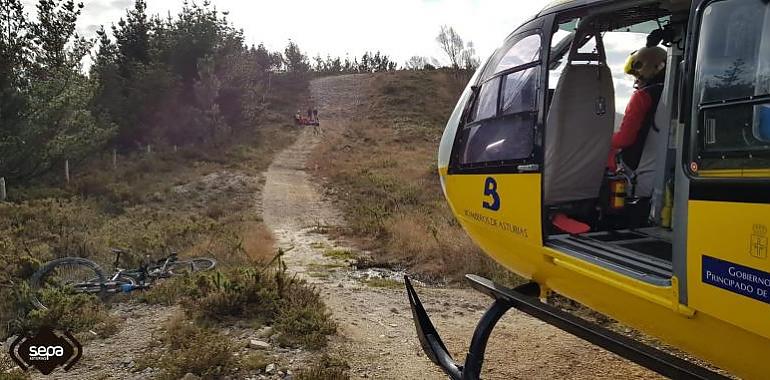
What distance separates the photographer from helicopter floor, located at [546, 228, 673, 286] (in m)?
2.75

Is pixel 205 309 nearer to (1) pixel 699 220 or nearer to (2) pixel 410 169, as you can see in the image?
(1) pixel 699 220

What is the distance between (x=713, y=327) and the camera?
Result: 2.26 metres

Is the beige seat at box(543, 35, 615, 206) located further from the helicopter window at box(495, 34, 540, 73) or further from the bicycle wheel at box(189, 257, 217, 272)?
the bicycle wheel at box(189, 257, 217, 272)

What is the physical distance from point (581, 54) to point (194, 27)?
935 inches

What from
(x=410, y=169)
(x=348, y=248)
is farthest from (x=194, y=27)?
(x=348, y=248)

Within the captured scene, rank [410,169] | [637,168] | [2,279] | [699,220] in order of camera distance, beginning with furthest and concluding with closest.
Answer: [410,169]
[2,279]
[637,168]
[699,220]

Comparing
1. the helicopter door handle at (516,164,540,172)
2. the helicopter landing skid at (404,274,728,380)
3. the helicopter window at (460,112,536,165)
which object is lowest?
the helicopter landing skid at (404,274,728,380)

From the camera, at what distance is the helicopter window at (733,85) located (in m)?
2.09

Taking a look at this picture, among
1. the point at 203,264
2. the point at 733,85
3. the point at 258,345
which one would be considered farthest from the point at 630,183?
the point at 203,264

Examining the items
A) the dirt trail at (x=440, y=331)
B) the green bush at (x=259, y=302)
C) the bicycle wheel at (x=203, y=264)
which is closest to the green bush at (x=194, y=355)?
the green bush at (x=259, y=302)

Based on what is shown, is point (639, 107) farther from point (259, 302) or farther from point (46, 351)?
point (46, 351)

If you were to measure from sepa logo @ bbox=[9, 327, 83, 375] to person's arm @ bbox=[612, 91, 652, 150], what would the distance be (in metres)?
5.08

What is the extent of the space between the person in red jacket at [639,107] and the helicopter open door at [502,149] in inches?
35.8

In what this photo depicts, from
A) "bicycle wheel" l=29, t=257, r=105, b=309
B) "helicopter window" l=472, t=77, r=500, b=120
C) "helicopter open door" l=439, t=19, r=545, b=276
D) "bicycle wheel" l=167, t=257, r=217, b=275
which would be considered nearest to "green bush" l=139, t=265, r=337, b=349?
"bicycle wheel" l=29, t=257, r=105, b=309
